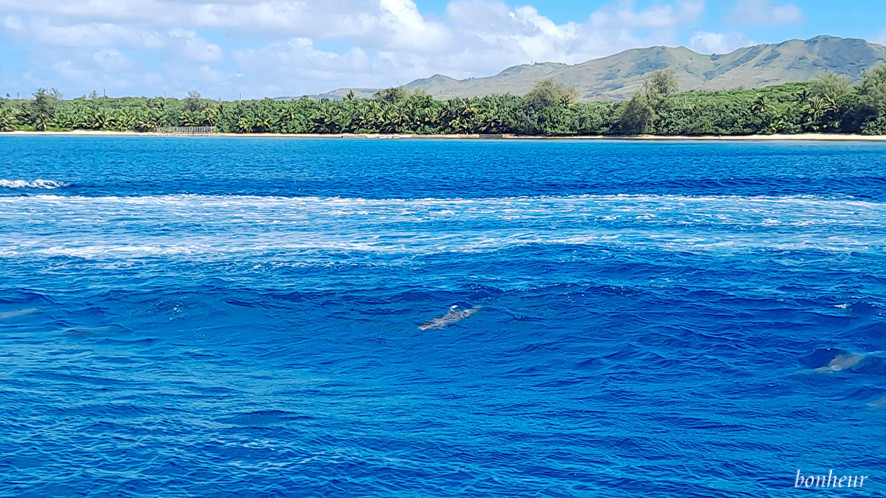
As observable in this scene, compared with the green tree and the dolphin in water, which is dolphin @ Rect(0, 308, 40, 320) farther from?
the green tree

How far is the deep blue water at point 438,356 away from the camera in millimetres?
13227

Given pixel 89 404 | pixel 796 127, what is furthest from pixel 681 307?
pixel 796 127

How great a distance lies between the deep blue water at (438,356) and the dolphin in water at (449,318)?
0.87 feet

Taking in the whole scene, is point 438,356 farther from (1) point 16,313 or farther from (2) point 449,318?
(1) point 16,313

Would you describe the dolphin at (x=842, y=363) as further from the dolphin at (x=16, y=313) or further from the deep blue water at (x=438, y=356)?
the dolphin at (x=16, y=313)

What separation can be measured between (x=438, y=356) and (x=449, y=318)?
291cm

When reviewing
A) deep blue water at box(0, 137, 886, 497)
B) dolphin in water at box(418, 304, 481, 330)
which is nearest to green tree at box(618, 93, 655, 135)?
deep blue water at box(0, 137, 886, 497)

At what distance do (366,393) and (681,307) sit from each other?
33.9 feet

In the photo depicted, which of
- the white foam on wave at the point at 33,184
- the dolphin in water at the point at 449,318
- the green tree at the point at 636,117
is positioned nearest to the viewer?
the dolphin in water at the point at 449,318

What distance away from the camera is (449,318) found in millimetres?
21984

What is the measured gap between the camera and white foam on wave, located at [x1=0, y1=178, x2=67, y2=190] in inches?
2351

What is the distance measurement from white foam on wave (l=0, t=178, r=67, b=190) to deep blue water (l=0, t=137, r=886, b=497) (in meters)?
21.6

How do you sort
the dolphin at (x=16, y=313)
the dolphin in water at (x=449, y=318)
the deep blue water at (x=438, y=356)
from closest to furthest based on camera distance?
the deep blue water at (x=438, y=356)
the dolphin in water at (x=449, y=318)
the dolphin at (x=16, y=313)

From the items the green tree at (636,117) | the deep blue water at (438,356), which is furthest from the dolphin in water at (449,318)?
the green tree at (636,117)
